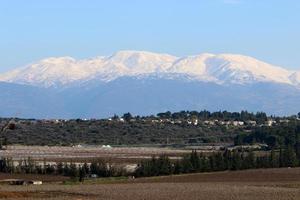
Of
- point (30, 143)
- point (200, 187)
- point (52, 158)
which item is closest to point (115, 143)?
point (30, 143)

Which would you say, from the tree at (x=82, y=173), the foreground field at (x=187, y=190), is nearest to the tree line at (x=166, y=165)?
the tree at (x=82, y=173)

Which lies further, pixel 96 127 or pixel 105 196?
pixel 96 127

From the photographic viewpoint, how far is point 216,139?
18650cm

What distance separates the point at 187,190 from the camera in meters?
68.3

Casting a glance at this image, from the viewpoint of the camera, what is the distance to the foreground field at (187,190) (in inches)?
2422

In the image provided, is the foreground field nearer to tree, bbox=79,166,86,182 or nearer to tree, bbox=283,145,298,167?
tree, bbox=79,166,86,182

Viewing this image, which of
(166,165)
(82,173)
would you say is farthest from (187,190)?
(166,165)

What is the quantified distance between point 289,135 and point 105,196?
94.9m

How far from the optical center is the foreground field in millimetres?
61531

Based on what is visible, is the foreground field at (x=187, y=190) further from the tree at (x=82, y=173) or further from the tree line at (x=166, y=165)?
the tree line at (x=166, y=165)

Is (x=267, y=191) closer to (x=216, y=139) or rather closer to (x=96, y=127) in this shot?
(x=216, y=139)

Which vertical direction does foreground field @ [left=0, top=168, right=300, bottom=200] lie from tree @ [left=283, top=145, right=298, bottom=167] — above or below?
below

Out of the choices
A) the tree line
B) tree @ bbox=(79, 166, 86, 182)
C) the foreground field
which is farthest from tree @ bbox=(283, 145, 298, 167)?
tree @ bbox=(79, 166, 86, 182)

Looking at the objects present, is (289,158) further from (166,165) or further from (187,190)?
(187,190)
